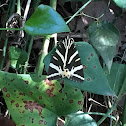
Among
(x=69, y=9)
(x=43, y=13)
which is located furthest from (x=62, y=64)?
(x=69, y=9)

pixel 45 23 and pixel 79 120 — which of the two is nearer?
pixel 45 23

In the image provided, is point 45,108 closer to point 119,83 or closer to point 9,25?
point 119,83

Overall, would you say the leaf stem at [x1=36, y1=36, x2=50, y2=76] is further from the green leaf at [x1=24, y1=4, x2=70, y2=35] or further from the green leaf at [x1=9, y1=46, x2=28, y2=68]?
the green leaf at [x1=24, y1=4, x2=70, y2=35]

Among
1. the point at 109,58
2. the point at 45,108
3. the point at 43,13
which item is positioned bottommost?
the point at 45,108

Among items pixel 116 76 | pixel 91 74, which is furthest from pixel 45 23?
pixel 116 76

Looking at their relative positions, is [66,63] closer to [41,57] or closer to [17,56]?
[41,57]

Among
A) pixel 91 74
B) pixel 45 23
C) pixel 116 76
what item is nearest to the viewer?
pixel 45 23

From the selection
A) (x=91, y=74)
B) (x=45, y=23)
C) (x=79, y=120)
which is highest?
(x=45, y=23)
